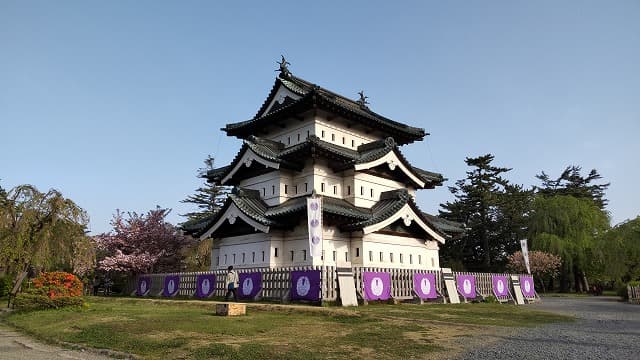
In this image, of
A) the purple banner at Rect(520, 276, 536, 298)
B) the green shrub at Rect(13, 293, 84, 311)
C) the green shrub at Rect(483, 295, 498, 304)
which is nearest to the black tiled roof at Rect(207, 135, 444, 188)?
the green shrub at Rect(483, 295, 498, 304)

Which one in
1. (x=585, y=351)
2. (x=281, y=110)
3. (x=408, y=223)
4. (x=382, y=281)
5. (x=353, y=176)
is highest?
(x=281, y=110)

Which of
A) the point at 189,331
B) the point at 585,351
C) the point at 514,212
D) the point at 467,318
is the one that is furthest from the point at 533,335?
the point at 514,212

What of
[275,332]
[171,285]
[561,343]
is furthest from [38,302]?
[561,343]

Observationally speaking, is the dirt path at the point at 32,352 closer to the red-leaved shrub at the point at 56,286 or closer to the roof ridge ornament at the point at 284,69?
the red-leaved shrub at the point at 56,286

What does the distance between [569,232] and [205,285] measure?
49.2 metres

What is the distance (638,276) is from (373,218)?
1298 inches

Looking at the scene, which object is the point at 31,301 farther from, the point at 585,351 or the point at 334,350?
the point at 585,351

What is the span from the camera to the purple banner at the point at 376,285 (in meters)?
21.3

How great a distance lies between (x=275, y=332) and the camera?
12406 millimetres

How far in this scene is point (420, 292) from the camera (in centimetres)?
2370

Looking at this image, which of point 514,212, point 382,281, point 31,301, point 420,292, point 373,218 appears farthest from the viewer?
point 514,212

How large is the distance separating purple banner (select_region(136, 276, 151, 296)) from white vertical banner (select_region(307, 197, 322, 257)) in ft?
55.4

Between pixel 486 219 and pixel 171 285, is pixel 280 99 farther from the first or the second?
pixel 486 219

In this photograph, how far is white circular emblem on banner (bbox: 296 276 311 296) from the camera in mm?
20594
